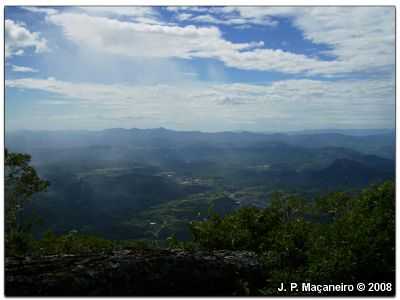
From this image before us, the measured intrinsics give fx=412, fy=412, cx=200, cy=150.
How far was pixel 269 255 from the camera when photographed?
13961 millimetres

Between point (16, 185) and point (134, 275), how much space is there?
11.0 m

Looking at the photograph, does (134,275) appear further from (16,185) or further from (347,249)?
(16,185)

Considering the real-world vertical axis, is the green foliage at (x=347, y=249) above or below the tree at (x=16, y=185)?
below

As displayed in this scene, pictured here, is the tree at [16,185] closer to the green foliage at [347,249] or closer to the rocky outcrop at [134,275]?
the rocky outcrop at [134,275]

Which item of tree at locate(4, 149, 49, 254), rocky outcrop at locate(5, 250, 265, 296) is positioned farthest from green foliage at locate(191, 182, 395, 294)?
tree at locate(4, 149, 49, 254)

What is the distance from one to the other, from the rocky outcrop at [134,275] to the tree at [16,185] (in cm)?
674

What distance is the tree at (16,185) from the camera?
58.1 ft

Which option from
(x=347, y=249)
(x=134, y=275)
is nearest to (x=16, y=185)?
(x=134, y=275)

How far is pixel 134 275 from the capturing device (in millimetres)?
11320

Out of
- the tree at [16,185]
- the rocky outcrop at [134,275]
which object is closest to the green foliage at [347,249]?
the rocky outcrop at [134,275]

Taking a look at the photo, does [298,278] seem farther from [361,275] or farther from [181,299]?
[181,299]

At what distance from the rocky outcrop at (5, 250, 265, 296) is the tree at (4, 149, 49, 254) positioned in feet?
22.1

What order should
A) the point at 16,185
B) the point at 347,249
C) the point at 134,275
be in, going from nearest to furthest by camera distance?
the point at 134,275 < the point at 347,249 < the point at 16,185

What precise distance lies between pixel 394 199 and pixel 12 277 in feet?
35.8
